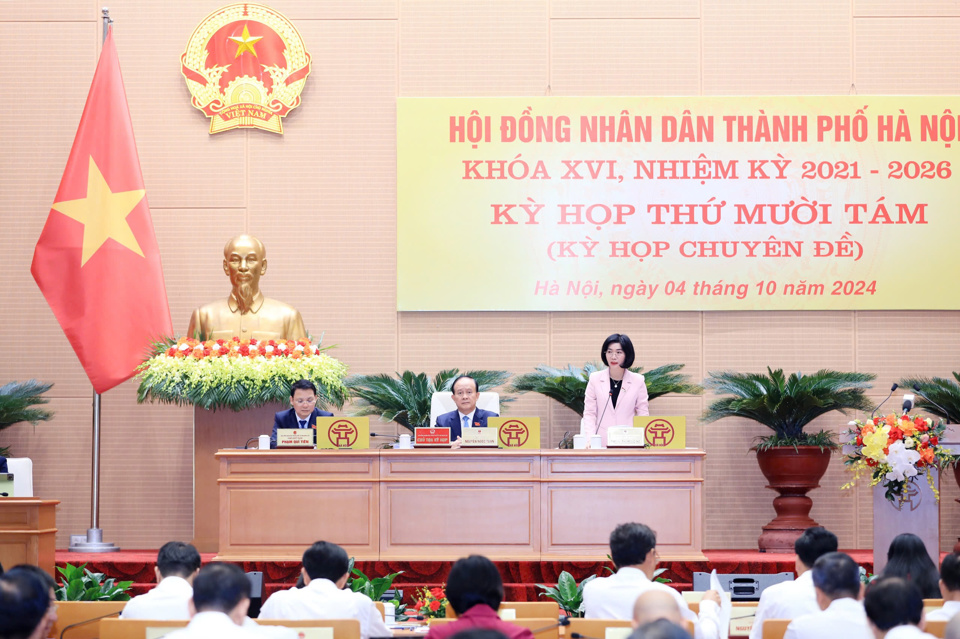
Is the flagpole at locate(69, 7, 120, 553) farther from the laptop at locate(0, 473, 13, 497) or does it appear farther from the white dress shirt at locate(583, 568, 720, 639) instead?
the white dress shirt at locate(583, 568, 720, 639)

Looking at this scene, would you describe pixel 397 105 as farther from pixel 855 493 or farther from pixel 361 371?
pixel 855 493

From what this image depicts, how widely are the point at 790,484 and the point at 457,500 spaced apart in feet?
8.98

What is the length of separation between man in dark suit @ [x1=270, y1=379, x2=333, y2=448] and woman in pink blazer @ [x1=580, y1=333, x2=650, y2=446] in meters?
1.70

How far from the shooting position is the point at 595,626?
10.8 ft

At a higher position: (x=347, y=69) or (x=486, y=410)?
(x=347, y=69)

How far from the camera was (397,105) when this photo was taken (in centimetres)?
870

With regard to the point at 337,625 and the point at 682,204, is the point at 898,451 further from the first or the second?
the point at 682,204

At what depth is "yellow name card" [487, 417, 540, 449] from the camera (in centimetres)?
634

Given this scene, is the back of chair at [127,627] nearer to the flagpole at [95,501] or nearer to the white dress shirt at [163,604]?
the white dress shirt at [163,604]

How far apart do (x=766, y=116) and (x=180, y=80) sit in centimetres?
477

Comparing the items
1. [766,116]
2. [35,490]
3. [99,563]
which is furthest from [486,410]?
[35,490]

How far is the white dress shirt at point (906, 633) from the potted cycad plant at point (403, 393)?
16.6 ft

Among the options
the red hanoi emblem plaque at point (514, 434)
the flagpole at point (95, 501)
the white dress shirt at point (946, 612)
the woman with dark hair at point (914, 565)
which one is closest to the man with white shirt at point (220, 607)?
the white dress shirt at point (946, 612)

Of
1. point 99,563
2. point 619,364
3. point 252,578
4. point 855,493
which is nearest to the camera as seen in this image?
point 252,578
